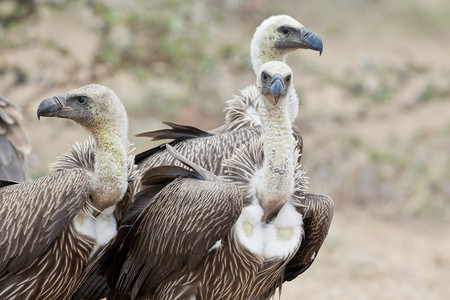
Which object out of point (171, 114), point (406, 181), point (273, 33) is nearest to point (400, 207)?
point (406, 181)

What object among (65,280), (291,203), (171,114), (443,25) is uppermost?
(443,25)

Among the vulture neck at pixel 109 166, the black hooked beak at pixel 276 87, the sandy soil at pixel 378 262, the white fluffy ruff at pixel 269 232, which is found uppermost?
the black hooked beak at pixel 276 87

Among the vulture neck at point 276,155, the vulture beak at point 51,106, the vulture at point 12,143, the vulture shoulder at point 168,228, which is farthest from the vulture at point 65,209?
the vulture at point 12,143

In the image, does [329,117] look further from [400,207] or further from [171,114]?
[400,207]

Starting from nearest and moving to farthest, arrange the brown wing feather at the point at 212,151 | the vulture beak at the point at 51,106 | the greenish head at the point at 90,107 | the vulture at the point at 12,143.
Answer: the vulture beak at the point at 51,106 → the greenish head at the point at 90,107 → the brown wing feather at the point at 212,151 → the vulture at the point at 12,143

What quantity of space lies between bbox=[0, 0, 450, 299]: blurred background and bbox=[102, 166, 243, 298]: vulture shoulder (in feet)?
11.6

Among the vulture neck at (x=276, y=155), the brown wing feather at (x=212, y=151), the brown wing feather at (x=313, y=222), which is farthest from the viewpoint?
the brown wing feather at (x=212, y=151)

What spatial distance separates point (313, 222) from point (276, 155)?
23.4 inches

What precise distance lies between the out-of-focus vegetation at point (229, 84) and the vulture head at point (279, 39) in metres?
3.65

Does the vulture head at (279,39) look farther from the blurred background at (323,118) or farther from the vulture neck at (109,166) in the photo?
the blurred background at (323,118)

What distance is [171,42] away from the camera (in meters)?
9.50

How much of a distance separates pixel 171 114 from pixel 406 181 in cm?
512

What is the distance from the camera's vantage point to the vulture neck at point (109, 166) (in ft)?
14.1

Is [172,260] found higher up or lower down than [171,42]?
lower down
